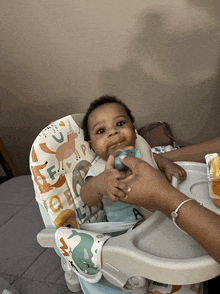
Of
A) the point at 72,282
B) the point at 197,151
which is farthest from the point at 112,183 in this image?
the point at 72,282

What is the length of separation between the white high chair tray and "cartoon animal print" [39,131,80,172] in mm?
369

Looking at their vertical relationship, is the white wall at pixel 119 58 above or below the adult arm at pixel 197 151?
above

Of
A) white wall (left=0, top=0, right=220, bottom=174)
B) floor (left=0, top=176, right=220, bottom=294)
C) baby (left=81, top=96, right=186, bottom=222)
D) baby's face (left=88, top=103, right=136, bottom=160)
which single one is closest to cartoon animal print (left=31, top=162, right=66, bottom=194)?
baby (left=81, top=96, right=186, bottom=222)

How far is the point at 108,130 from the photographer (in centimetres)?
91

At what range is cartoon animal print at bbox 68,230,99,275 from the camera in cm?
62

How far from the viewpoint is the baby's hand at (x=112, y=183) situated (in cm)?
60

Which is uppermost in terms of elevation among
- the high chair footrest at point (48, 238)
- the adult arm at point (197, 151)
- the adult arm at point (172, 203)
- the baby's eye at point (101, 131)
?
the baby's eye at point (101, 131)

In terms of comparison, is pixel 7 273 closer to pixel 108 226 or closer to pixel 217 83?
pixel 108 226

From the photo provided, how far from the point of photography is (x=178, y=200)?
0.51 meters

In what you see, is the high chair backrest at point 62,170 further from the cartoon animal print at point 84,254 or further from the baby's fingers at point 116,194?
the baby's fingers at point 116,194

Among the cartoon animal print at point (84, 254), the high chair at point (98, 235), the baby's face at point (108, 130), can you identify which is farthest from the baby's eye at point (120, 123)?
the cartoon animal print at point (84, 254)

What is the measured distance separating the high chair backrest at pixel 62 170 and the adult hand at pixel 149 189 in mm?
351

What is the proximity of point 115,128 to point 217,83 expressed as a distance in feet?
4.49

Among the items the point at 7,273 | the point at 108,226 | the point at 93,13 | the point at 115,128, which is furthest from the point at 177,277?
the point at 93,13
